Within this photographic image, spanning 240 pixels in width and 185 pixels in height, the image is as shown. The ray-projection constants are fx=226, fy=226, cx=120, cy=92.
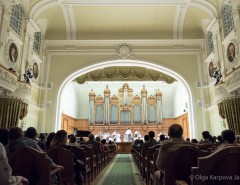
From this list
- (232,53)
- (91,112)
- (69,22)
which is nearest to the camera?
(232,53)

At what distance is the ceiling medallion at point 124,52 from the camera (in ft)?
35.5

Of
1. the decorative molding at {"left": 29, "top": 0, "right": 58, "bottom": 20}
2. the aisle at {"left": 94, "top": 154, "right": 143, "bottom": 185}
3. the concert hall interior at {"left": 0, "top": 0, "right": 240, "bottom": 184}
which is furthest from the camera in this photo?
the decorative molding at {"left": 29, "top": 0, "right": 58, "bottom": 20}

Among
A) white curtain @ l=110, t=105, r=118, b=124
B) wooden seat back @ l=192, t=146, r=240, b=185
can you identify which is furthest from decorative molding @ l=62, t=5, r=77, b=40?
wooden seat back @ l=192, t=146, r=240, b=185

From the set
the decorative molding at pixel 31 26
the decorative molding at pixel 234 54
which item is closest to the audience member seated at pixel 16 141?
the decorative molding at pixel 234 54

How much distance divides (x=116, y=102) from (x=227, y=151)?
16.8 meters

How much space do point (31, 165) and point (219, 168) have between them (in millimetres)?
1567

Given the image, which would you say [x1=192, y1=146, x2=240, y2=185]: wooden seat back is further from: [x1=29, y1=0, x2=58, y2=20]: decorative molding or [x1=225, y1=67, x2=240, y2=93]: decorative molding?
[x1=29, y1=0, x2=58, y2=20]: decorative molding

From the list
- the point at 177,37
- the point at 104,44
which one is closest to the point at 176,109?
the point at 177,37

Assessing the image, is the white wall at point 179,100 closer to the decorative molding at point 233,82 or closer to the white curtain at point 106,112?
the white curtain at point 106,112

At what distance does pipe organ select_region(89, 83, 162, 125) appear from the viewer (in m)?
17.8

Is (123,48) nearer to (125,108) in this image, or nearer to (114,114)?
(125,108)

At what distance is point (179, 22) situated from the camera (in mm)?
10711

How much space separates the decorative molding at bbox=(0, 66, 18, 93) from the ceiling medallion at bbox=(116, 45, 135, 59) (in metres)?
5.30

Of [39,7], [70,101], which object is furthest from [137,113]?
[39,7]
